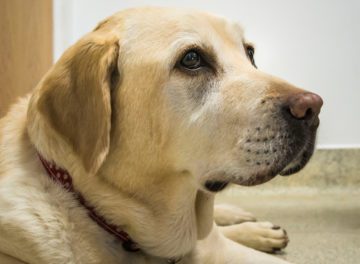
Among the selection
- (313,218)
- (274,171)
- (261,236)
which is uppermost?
(274,171)

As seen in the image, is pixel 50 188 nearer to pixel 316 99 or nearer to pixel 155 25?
pixel 155 25

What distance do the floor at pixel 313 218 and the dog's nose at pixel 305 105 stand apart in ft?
2.73

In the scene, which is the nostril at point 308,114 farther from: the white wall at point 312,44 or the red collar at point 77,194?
the white wall at point 312,44

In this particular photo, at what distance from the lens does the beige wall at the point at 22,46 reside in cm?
216

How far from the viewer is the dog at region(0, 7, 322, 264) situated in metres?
1.23

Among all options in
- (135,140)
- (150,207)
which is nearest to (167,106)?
(135,140)

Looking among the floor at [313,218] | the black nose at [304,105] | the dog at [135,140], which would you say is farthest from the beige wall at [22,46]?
the black nose at [304,105]

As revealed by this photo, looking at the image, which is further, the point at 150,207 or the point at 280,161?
the point at 150,207

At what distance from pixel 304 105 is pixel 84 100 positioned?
1.80 feet

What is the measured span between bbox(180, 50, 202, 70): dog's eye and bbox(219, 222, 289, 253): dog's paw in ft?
2.86

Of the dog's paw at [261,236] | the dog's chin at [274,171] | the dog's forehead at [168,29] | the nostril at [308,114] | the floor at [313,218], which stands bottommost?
the floor at [313,218]

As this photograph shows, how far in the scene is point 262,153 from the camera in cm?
119

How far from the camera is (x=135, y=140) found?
129 centimetres

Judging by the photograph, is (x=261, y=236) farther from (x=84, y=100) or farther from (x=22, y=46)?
(x=22, y=46)
